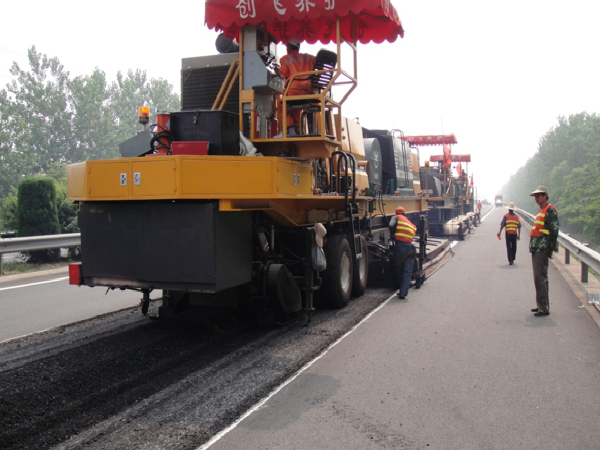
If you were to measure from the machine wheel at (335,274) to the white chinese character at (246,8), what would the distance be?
335 cm

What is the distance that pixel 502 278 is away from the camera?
500 inches

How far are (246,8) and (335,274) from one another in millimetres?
3804

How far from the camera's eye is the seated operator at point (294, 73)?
7.65 meters

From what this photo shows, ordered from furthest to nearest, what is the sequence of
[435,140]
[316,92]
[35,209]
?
[435,140]
[35,209]
[316,92]

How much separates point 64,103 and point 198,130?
55.1 metres

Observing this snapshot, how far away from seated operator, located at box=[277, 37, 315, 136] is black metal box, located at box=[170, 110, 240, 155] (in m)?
1.26

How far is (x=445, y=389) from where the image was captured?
203 inches

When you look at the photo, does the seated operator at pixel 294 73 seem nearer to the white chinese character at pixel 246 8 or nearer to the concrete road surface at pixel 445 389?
the white chinese character at pixel 246 8

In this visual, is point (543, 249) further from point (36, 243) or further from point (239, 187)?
point (36, 243)

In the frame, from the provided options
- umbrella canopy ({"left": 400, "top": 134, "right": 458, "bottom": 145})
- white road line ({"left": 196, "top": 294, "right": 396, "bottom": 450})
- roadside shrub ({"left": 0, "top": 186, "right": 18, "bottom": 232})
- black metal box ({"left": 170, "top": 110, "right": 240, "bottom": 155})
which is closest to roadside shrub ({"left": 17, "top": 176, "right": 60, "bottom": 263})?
roadside shrub ({"left": 0, "top": 186, "right": 18, "bottom": 232})

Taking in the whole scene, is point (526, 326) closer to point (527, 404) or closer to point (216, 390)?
point (527, 404)

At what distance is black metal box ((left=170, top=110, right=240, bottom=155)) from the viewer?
6383 millimetres

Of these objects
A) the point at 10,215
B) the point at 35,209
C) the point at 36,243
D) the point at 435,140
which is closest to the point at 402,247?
the point at 36,243

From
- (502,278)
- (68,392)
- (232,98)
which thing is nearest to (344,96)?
→ (232,98)
